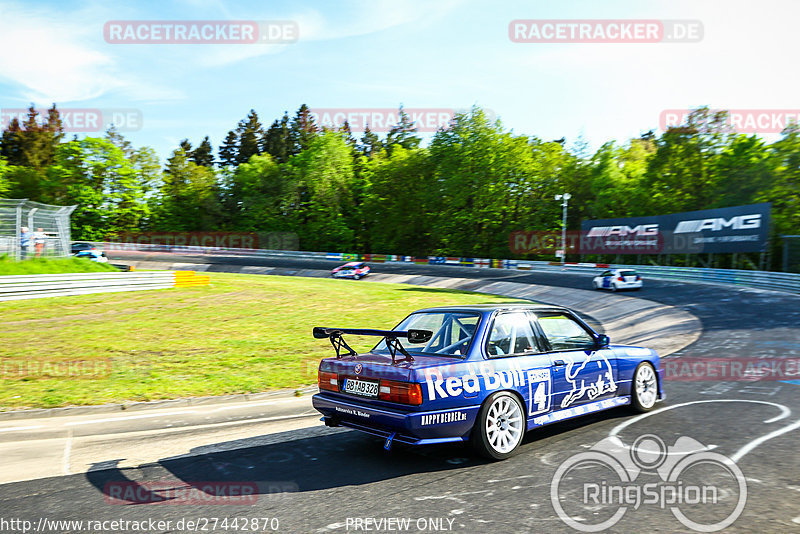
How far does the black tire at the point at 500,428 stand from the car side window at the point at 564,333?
1076mm

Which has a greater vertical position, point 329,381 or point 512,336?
point 512,336

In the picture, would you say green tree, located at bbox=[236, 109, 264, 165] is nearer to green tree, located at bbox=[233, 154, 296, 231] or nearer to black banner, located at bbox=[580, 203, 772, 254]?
green tree, located at bbox=[233, 154, 296, 231]

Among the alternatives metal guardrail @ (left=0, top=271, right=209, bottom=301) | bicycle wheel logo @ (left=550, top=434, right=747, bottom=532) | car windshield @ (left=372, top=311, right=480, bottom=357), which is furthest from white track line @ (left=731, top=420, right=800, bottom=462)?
metal guardrail @ (left=0, top=271, right=209, bottom=301)

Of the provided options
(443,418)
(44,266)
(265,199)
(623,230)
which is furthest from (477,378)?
(265,199)

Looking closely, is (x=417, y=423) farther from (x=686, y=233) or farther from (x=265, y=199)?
(x=265, y=199)

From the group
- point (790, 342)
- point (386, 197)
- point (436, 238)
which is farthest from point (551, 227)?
point (790, 342)

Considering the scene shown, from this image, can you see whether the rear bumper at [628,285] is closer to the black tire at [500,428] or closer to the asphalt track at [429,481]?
the asphalt track at [429,481]

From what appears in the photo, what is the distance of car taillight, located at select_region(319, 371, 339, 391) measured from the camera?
5863 millimetres

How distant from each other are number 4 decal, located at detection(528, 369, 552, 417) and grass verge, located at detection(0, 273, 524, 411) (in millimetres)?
4989

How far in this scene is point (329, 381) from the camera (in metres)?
5.96

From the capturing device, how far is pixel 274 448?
591 centimetres

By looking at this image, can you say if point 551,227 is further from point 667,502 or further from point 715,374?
point 667,502

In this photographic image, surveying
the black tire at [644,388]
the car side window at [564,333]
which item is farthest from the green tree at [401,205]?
the car side window at [564,333]

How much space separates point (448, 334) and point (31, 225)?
66.8 ft
